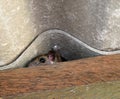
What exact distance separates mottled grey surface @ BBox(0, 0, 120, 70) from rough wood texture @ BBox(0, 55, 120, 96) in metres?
0.03

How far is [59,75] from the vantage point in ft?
2.24

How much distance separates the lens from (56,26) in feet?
2.22

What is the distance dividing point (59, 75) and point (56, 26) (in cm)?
13

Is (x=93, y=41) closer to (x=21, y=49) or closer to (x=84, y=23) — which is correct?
(x=84, y=23)

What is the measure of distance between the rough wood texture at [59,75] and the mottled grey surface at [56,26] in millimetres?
27

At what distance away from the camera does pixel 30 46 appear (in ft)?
2.25

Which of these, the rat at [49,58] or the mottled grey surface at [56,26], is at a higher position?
the mottled grey surface at [56,26]

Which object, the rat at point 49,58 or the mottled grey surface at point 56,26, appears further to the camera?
the rat at point 49,58

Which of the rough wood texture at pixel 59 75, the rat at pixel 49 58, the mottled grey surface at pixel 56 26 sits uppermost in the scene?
the mottled grey surface at pixel 56 26

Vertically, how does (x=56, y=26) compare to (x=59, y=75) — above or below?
above

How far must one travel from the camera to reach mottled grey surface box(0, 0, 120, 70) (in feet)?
1.97

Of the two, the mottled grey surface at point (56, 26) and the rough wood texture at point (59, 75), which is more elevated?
the mottled grey surface at point (56, 26)

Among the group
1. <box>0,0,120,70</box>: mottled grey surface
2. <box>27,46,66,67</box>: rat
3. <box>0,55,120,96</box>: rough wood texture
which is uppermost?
<box>0,0,120,70</box>: mottled grey surface

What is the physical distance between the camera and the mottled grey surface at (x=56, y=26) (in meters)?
Result: 0.60
